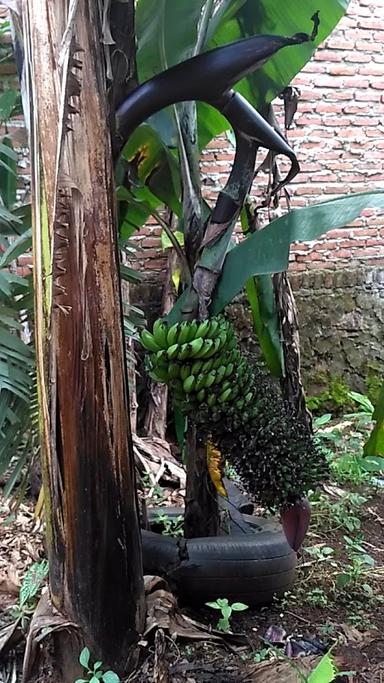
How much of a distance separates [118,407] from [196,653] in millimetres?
516

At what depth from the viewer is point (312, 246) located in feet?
10.1

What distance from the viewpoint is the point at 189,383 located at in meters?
1.09

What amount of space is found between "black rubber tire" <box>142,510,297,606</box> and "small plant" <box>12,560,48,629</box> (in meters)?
0.23

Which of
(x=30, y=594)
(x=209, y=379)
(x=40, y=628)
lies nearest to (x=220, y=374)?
(x=209, y=379)

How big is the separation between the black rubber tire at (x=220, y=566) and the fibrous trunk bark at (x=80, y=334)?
0.31 metres

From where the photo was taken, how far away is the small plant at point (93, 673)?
0.97 metres

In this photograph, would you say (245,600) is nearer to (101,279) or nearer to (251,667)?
(251,667)

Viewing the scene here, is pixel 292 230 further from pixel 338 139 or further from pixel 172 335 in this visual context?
pixel 338 139

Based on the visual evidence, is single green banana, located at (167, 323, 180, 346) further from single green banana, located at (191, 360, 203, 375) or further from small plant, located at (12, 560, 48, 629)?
small plant, located at (12, 560, 48, 629)

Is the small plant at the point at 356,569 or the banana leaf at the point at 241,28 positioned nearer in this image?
the banana leaf at the point at 241,28

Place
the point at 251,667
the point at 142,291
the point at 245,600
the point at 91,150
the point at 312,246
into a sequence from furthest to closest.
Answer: the point at 312,246 → the point at 142,291 → the point at 245,600 → the point at 251,667 → the point at 91,150

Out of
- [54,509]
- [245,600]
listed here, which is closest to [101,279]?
[54,509]

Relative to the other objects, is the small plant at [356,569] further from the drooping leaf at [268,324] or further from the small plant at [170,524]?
the drooping leaf at [268,324]

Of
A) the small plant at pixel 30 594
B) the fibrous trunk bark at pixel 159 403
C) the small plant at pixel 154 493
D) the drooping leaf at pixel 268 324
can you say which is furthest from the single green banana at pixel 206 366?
the fibrous trunk bark at pixel 159 403
